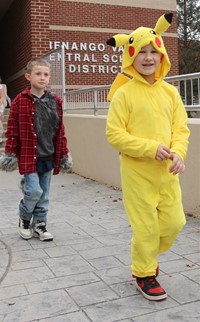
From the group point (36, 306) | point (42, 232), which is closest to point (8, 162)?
point (42, 232)

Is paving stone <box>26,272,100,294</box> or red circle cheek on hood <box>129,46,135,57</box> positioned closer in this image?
red circle cheek on hood <box>129,46,135,57</box>

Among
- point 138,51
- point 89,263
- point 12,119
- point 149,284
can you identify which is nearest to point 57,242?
point 89,263

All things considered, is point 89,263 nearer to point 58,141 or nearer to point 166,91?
point 58,141

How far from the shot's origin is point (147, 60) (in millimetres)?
2979

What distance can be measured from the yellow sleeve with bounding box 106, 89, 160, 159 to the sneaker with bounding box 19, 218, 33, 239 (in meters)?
1.99

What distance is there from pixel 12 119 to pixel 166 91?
1.75 meters

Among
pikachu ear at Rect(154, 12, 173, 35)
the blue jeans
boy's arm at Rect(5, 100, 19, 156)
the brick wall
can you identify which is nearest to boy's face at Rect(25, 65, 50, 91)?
boy's arm at Rect(5, 100, 19, 156)

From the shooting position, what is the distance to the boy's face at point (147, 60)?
9.78 feet

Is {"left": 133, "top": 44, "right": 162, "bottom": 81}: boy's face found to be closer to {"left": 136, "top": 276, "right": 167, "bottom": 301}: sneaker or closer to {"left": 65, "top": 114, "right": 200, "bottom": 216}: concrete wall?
{"left": 136, "top": 276, "right": 167, "bottom": 301}: sneaker

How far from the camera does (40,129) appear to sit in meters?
4.25

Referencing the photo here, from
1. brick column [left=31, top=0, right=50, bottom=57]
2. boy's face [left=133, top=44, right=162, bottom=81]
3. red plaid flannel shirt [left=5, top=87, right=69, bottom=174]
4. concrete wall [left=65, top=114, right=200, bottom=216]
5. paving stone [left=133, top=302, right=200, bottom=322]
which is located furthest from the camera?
brick column [left=31, top=0, right=50, bottom=57]

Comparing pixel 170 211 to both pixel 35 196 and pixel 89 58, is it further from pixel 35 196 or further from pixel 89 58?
pixel 89 58

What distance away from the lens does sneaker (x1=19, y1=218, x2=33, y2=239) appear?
4.54 m

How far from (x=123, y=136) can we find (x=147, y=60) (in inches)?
22.1
